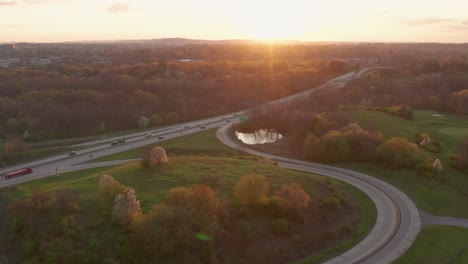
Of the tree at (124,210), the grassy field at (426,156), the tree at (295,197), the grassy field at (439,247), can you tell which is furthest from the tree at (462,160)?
the tree at (124,210)

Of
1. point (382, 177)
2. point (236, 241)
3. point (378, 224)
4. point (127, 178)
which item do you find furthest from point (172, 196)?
point (382, 177)

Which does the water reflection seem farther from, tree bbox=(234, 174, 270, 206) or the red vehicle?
tree bbox=(234, 174, 270, 206)

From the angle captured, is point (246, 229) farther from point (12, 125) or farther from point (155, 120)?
point (12, 125)

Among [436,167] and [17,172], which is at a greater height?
[436,167]

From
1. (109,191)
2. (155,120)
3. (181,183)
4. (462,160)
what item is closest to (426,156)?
(462,160)

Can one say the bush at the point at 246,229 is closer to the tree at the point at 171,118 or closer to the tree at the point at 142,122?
the tree at the point at 142,122

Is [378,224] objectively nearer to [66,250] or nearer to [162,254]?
[162,254]
